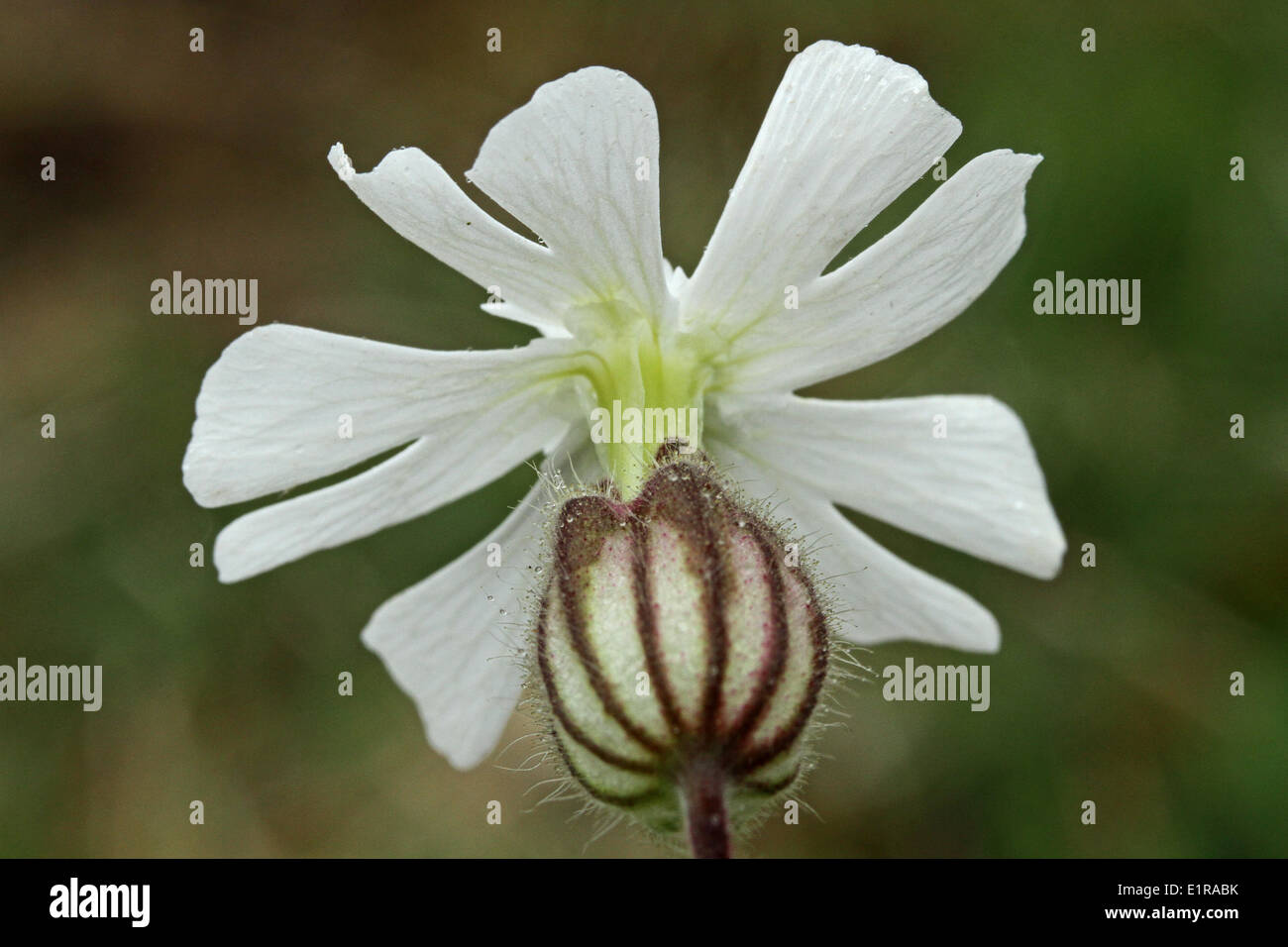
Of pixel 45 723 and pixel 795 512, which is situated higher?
pixel 795 512

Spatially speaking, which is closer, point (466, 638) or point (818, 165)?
point (818, 165)

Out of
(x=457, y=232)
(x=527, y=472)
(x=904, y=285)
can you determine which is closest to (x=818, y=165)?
(x=904, y=285)

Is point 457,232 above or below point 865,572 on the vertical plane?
above

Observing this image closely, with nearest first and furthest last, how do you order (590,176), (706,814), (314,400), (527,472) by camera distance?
(706,814), (590,176), (314,400), (527,472)

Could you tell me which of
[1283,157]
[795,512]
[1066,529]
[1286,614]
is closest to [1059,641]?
[1066,529]

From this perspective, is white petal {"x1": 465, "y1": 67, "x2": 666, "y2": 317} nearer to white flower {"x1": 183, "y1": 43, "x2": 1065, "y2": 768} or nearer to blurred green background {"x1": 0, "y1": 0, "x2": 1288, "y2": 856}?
white flower {"x1": 183, "y1": 43, "x2": 1065, "y2": 768}

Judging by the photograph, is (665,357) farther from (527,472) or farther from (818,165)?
(527,472)

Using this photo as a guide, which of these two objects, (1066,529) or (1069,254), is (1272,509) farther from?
(1069,254)
